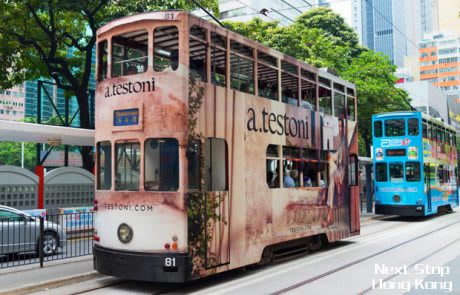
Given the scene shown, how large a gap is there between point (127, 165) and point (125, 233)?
1.10 m

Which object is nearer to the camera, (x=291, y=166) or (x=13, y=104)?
(x=291, y=166)

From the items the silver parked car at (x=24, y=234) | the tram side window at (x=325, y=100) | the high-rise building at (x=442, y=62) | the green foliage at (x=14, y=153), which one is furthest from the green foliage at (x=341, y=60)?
the high-rise building at (x=442, y=62)

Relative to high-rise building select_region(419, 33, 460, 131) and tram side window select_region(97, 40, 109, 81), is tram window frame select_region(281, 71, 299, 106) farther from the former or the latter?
high-rise building select_region(419, 33, 460, 131)

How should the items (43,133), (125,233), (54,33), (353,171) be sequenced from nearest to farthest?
(125,233), (353,171), (43,133), (54,33)

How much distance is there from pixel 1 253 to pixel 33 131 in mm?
4204

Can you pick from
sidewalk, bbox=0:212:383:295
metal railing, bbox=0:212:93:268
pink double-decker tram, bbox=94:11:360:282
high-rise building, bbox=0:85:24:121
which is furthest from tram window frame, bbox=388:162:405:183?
high-rise building, bbox=0:85:24:121

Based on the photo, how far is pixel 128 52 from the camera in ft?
27.4

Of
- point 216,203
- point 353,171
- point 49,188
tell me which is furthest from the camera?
point 49,188

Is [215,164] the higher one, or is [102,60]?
[102,60]

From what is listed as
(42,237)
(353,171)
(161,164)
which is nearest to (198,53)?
(161,164)

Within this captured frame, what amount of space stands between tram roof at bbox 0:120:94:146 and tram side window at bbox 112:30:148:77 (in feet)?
16.7

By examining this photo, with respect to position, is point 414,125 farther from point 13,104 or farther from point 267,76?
point 13,104

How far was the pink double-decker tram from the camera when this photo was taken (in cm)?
750

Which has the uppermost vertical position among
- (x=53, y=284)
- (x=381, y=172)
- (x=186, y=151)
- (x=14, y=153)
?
(x=14, y=153)
